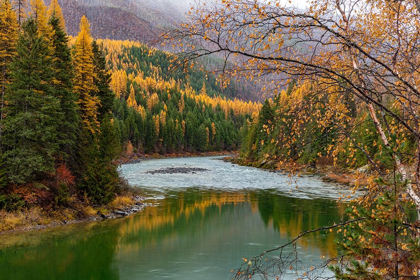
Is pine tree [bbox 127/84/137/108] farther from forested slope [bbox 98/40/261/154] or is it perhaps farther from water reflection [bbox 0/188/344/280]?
water reflection [bbox 0/188/344/280]

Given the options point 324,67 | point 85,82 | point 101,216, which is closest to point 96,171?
point 101,216

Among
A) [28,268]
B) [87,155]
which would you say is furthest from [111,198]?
[28,268]

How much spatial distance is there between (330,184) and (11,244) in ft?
116

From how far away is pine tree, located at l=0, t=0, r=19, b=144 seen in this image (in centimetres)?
2464

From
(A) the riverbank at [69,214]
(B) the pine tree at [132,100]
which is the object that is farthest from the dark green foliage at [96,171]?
(B) the pine tree at [132,100]

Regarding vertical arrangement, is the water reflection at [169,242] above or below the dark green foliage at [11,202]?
below

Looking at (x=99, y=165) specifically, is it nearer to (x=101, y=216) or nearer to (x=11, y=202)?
(x=101, y=216)

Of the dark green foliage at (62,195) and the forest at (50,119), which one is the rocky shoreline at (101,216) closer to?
the forest at (50,119)

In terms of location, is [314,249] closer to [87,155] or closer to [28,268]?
[28,268]

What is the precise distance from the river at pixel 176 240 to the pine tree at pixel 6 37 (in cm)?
1157

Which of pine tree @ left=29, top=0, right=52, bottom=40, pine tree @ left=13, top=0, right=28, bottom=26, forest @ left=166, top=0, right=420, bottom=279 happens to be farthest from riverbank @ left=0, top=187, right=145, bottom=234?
forest @ left=166, top=0, right=420, bottom=279

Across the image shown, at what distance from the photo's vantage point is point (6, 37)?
2503cm

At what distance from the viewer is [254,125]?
282ft

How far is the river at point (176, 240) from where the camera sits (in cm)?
1714
